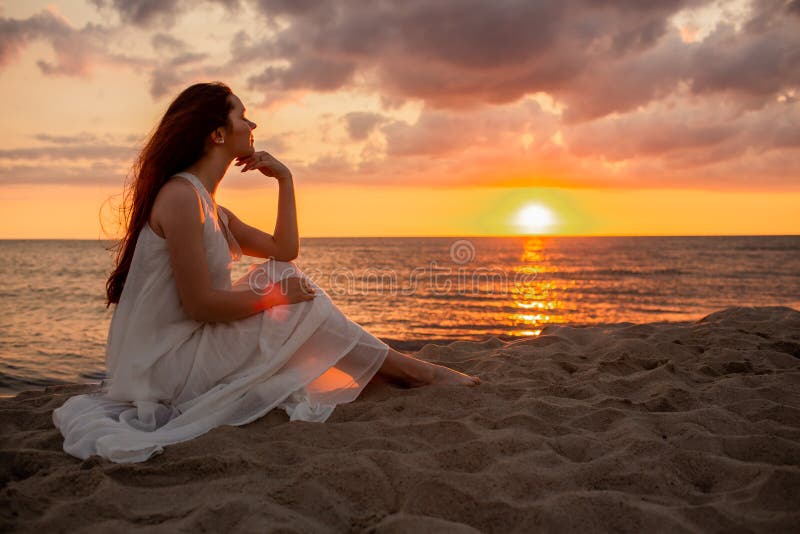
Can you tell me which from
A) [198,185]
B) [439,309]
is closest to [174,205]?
[198,185]

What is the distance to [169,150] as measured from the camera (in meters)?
3.34

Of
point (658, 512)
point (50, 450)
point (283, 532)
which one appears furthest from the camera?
point (50, 450)

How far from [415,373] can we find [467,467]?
1.35 m

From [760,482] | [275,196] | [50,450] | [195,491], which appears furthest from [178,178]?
[760,482]

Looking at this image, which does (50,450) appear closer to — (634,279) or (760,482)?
(760,482)

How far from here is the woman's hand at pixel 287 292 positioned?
11.1 feet

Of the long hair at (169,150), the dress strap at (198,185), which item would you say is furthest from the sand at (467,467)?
the dress strap at (198,185)

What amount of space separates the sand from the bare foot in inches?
4.0

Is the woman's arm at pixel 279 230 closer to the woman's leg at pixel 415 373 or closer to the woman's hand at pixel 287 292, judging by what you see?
the woman's hand at pixel 287 292

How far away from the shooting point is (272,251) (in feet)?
13.4

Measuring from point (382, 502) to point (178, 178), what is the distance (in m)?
2.16

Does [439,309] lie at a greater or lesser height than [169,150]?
lesser

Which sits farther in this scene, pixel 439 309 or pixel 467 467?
pixel 439 309

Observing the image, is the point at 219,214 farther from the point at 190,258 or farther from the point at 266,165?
the point at 190,258
